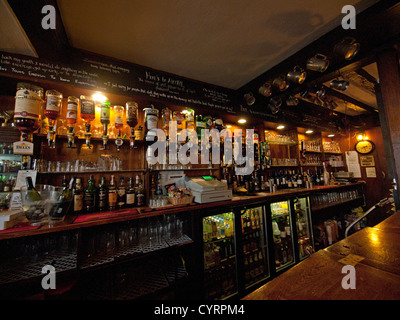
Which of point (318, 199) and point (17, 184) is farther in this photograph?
point (318, 199)

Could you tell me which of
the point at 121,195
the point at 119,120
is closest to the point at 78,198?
the point at 121,195

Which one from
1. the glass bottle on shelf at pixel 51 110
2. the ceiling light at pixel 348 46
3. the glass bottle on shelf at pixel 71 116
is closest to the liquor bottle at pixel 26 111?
the glass bottle on shelf at pixel 51 110

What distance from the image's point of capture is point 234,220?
2.31 m

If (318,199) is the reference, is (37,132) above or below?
above

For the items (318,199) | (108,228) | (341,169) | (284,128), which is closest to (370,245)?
(108,228)

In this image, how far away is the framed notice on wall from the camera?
484cm

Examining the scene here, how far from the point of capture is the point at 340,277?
84 cm

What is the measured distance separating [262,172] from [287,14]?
265 centimetres

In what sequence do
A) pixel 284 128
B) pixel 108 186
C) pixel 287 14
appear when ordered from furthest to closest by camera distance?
pixel 284 128 < pixel 108 186 < pixel 287 14

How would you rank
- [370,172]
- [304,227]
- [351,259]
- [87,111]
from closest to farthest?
[351,259] → [87,111] → [304,227] → [370,172]

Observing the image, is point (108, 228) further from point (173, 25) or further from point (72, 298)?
point (173, 25)

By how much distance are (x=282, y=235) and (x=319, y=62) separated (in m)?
2.78

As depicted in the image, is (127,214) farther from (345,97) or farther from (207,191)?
(345,97)

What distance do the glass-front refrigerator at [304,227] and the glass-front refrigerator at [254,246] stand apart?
904 millimetres
